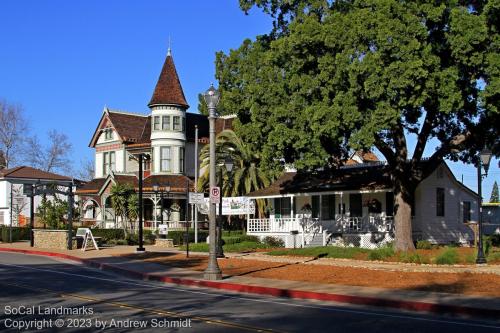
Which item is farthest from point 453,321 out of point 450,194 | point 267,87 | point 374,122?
point 450,194

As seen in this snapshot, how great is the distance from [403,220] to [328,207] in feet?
30.6

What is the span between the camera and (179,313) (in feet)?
42.6

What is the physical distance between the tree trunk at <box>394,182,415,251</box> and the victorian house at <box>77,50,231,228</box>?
23294 mm

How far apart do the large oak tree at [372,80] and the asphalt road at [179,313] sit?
8675mm

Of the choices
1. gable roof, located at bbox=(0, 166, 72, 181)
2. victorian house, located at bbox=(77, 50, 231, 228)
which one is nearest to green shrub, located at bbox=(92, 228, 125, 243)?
victorian house, located at bbox=(77, 50, 231, 228)

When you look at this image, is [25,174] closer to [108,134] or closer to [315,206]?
[108,134]

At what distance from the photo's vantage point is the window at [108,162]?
57031mm

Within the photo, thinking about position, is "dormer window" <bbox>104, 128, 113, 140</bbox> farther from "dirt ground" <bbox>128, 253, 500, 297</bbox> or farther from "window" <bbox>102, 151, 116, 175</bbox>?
"dirt ground" <bbox>128, 253, 500, 297</bbox>

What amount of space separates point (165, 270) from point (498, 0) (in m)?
15.1

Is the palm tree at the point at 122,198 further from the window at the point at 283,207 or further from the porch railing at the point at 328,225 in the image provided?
the window at the point at 283,207

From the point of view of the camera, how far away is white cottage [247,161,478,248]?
34.3 m

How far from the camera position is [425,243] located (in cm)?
3039

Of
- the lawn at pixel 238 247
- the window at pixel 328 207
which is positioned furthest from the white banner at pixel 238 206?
the window at pixel 328 207

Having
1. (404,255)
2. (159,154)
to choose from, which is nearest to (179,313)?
(404,255)
